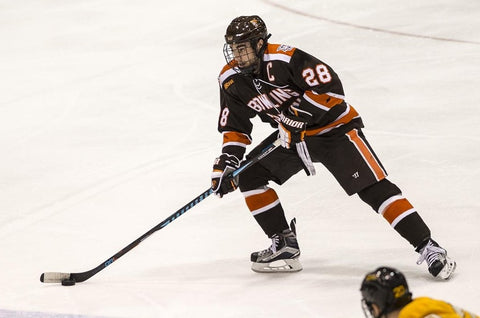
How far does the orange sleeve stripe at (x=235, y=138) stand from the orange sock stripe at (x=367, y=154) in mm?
504

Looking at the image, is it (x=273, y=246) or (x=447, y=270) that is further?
(x=273, y=246)

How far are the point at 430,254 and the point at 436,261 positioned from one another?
0.04 metres

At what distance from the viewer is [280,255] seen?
411cm

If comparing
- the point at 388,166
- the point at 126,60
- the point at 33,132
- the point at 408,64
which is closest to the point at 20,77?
the point at 126,60

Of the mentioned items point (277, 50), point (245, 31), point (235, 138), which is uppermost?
point (245, 31)

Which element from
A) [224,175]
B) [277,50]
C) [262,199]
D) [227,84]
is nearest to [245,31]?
[277,50]

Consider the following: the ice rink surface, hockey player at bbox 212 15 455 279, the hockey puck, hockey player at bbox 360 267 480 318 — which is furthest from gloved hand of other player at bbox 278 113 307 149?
hockey player at bbox 360 267 480 318

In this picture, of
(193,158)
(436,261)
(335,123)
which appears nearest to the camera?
(436,261)

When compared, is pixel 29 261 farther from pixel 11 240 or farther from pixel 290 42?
pixel 290 42

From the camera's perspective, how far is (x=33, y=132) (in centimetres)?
636

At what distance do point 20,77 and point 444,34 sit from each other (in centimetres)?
349

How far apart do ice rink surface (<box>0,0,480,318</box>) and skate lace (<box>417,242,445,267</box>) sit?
10cm

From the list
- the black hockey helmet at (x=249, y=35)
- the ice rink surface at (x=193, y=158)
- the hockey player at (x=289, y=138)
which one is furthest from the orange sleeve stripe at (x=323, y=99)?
the ice rink surface at (x=193, y=158)

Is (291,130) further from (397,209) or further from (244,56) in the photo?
(397,209)
